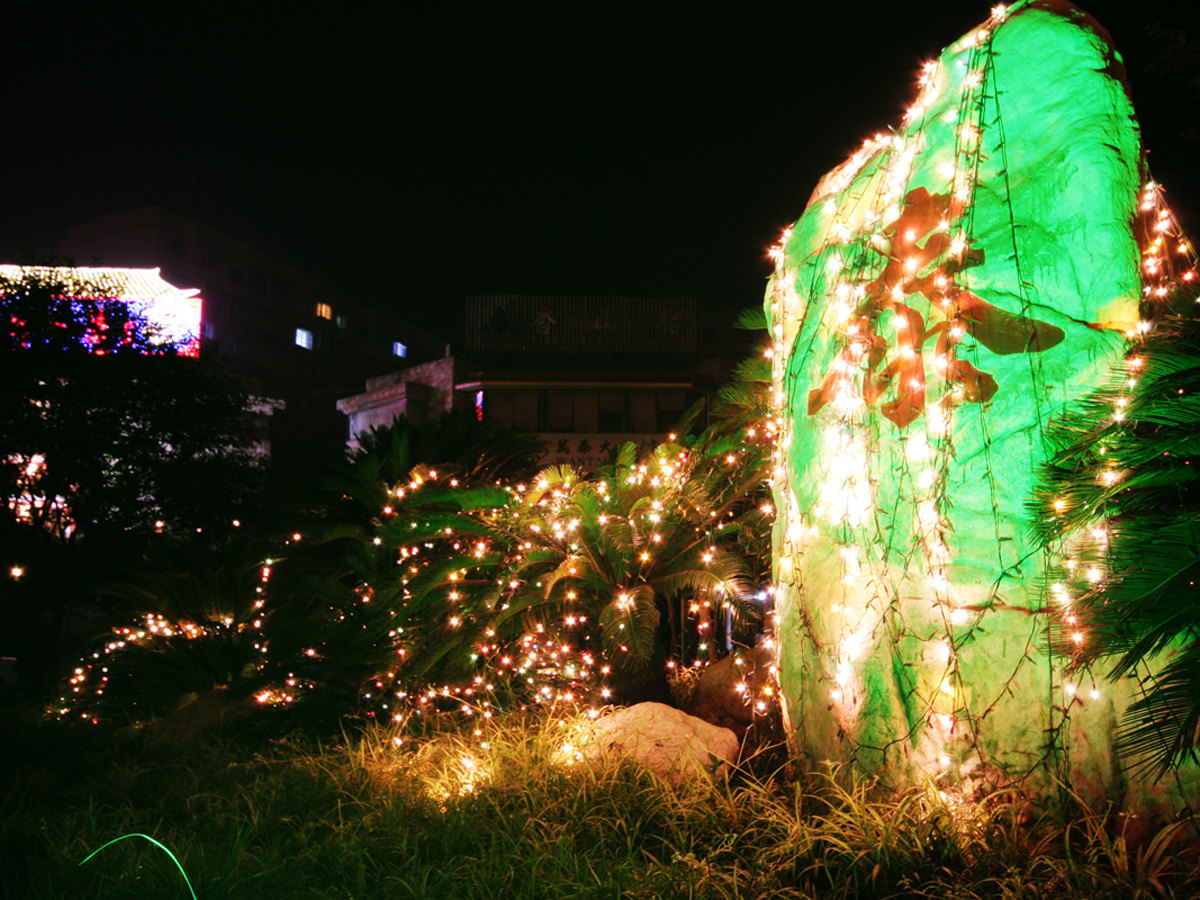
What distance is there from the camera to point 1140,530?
3.19 m

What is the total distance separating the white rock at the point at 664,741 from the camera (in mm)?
4840

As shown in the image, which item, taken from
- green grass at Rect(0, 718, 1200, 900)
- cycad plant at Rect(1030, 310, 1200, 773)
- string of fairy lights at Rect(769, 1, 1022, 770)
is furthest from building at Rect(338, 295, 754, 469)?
cycad plant at Rect(1030, 310, 1200, 773)

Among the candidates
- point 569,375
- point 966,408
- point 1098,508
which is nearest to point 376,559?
point 966,408

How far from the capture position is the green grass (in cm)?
346

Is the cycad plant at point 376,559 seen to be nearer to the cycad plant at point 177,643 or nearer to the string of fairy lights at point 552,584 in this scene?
the string of fairy lights at point 552,584

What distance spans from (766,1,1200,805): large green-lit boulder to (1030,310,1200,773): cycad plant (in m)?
0.26

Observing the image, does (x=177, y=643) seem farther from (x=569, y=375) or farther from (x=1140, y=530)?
(x=569, y=375)

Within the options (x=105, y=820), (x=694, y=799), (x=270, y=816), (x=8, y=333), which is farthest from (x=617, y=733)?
(x=8, y=333)

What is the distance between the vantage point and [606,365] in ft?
76.3

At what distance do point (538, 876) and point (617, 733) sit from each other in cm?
157

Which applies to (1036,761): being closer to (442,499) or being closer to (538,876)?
(538,876)

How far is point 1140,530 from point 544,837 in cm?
305

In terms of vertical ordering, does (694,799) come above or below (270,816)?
above

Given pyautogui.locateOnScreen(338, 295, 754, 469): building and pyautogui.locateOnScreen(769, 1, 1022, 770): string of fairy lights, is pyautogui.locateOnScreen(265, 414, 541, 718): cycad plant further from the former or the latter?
pyautogui.locateOnScreen(338, 295, 754, 469): building
